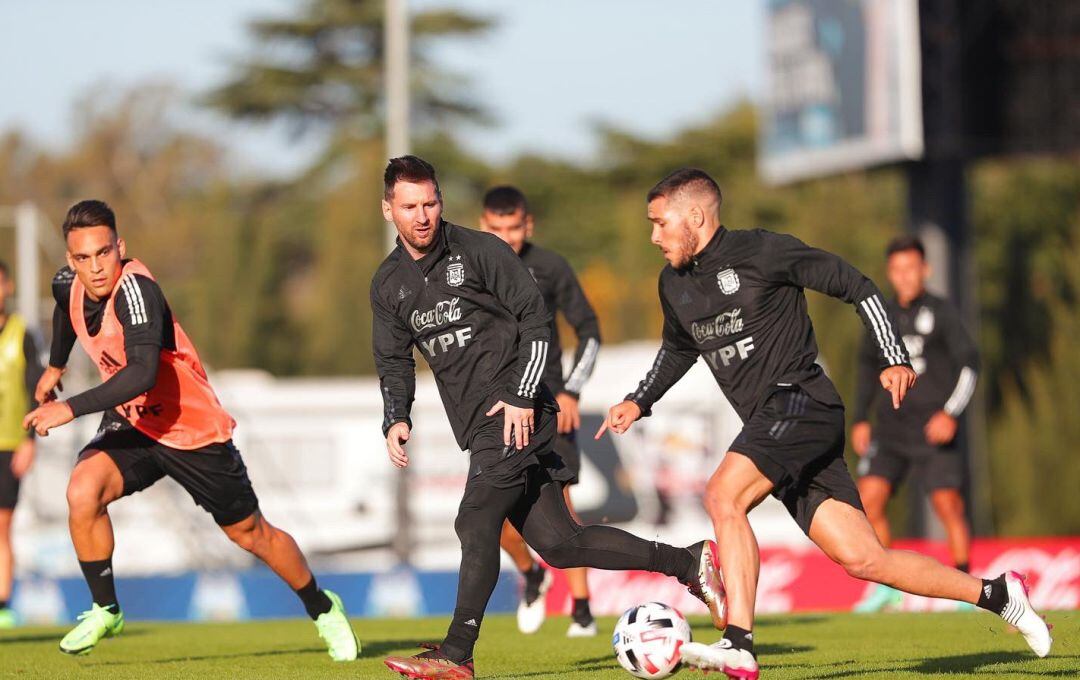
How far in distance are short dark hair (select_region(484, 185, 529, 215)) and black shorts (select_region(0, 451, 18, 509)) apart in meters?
4.01

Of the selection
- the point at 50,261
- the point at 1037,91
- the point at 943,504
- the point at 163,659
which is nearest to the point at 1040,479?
the point at 1037,91

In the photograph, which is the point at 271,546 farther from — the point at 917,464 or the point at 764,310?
the point at 917,464

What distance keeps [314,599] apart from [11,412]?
4126mm

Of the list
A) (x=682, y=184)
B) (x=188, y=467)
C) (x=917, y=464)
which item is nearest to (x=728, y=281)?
(x=682, y=184)

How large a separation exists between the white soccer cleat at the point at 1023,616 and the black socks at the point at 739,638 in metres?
1.29

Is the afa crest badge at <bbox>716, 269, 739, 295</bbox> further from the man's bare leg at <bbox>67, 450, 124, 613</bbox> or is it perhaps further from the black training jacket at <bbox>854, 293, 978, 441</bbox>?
the black training jacket at <bbox>854, 293, 978, 441</bbox>

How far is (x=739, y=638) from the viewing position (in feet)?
23.2

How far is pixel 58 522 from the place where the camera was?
858 inches

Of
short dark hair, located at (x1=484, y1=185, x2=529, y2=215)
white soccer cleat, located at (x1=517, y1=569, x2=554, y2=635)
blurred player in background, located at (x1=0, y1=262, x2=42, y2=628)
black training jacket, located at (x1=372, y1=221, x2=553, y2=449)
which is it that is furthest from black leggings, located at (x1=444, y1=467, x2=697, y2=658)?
blurred player in background, located at (x1=0, y1=262, x2=42, y2=628)

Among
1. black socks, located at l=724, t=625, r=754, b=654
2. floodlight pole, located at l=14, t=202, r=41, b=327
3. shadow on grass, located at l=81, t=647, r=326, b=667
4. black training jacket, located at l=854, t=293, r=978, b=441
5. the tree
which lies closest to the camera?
black socks, located at l=724, t=625, r=754, b=654

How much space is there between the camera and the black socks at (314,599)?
880 cm

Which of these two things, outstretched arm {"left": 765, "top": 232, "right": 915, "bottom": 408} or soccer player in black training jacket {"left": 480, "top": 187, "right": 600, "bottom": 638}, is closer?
outstretched arm {"left": 765, "top": 232, "right": 915, "bottom": 408}

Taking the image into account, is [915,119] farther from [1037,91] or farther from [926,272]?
[926,272]

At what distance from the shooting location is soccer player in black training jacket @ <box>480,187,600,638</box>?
10.2 meters
